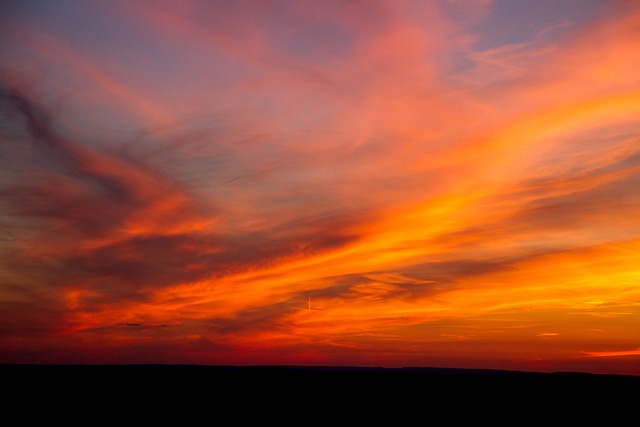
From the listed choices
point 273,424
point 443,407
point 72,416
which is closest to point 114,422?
point 72,416

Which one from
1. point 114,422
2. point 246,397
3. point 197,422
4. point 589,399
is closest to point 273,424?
point 197,422

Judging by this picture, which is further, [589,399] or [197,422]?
[589,399]

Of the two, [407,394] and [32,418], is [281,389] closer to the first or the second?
[407,394]

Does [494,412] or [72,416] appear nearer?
[72,416]

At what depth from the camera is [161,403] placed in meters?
43.8

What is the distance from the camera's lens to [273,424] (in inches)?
1396

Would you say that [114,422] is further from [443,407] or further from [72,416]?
[443,407]

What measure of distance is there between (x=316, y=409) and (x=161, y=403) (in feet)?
37.3

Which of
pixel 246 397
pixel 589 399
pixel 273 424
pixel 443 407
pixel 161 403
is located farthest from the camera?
pixel 589 399

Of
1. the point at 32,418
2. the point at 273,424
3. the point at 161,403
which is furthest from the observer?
the point at 161,403

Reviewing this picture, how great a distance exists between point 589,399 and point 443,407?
21.0 metres

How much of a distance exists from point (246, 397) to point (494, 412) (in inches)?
818

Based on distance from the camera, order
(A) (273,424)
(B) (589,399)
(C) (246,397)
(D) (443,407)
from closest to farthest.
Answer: (A) (273,424), (D) (443,407), (C) (246,397), (B) (589,399)

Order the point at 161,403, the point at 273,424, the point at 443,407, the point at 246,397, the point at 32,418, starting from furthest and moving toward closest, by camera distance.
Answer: the point at 246,397
the point at 443,407
the point at 161,403
the point at 273,424
the point at 32,418
